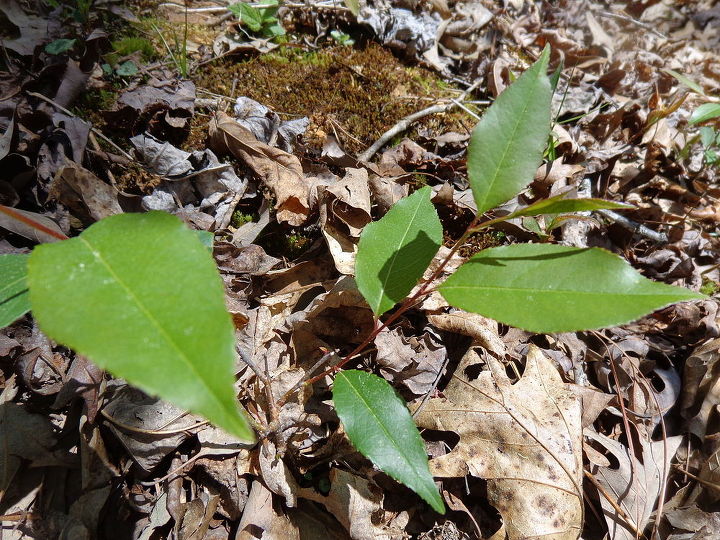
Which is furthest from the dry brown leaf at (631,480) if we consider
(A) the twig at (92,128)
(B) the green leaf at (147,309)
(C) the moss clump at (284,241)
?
(A) the twig at (92,128)

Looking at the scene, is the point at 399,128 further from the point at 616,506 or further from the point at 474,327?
the point at 616,506

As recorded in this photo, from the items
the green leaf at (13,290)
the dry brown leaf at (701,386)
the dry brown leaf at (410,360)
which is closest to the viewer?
the green leaf at (13,290)

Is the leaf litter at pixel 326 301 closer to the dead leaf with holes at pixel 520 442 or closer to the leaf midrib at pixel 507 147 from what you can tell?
the dead leaf with holes at pixel 520 442

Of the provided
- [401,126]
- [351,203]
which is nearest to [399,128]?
[401,126]

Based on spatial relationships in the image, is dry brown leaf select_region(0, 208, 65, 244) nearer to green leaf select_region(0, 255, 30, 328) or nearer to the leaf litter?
the leaf litter

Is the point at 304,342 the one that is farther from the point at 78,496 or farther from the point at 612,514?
the point at 612,514

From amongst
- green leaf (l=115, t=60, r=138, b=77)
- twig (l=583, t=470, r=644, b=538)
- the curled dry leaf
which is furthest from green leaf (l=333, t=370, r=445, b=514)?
green leaf (l=115, t=60, r=138, b=77)

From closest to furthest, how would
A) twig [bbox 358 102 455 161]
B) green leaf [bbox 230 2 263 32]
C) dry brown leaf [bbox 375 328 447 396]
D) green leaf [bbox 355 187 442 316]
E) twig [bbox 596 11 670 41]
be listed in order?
1. green leaf [bbox 355 187 442 316]
2. dry brown leaf [bbox 375 328 447 396]
3. twig [bbox 358 102 455 161]
4. green leaf [bbox 230 2 263 32]
5. twig [bbox 596 11 670 41]
